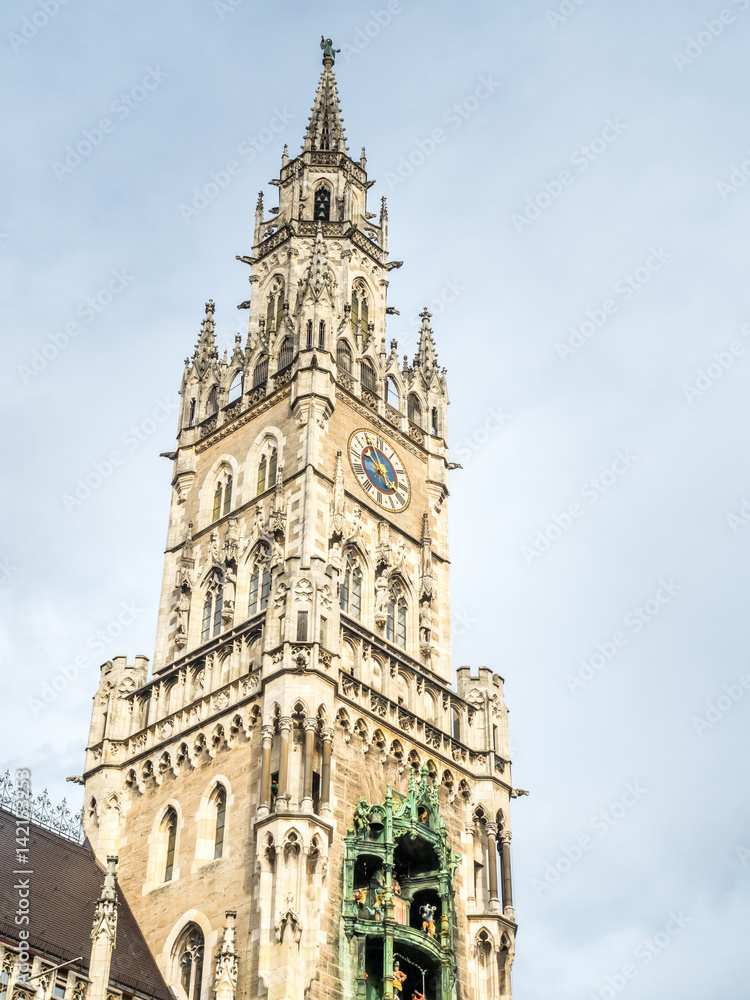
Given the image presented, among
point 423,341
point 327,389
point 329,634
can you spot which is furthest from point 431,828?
point 423,341

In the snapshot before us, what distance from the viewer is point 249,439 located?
49.6 meters

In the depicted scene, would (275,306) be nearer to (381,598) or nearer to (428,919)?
(381,598)

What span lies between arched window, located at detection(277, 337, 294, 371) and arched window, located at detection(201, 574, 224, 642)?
827cm

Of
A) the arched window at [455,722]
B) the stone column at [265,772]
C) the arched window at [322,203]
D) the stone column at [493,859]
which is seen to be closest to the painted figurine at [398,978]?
the stone column at [493,859]

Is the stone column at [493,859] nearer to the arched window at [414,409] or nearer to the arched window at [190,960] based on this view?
the arched window at [190,960]

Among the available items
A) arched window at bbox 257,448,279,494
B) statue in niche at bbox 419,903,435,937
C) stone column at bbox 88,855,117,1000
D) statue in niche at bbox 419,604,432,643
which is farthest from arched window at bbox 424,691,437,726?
stone column at bbox 88,855,117,1000

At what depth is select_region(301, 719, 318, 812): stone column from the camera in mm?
37250

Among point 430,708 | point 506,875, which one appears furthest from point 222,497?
point 506,875

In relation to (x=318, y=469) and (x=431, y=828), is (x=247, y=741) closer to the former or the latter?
(x=431, y=828)

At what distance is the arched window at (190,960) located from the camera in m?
38.0

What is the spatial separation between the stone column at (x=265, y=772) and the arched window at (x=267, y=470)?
10.6 metres

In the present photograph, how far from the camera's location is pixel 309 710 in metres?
39.1

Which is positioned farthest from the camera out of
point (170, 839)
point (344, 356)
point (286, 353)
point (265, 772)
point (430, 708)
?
point (344, 356)

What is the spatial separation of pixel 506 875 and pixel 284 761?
8.51 meters
